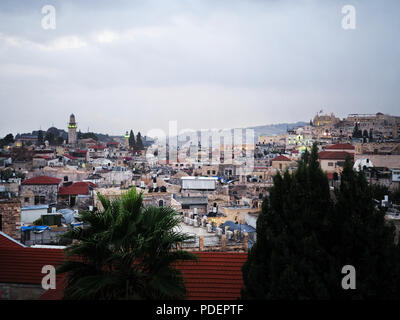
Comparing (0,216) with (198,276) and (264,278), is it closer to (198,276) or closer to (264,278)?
(198,276)

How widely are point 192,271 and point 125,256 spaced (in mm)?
2248

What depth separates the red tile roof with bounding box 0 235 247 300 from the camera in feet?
21.4

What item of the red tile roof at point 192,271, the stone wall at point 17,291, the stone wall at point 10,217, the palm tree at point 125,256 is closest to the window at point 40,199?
the stone wall at point 10,217

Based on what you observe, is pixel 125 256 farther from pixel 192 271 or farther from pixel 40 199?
pixel 40 199

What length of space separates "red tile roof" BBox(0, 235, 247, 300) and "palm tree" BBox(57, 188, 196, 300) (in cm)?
146

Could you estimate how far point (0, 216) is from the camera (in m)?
10.1

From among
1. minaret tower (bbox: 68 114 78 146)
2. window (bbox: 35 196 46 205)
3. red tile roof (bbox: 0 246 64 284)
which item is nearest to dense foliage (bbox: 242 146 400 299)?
red tile roof (bbox: 0 246 64 284)

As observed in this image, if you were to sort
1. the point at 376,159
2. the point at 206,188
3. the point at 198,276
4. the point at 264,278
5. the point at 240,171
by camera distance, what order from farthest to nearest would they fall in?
the point at 240,171 < the point at 376,159 < the point at 206,188 < the point at 198,276 < the point at 264,278

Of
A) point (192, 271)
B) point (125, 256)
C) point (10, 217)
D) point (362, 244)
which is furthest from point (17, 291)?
point (362, 244)

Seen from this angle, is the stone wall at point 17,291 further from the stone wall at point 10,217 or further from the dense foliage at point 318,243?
the dense foliage at point 318,243

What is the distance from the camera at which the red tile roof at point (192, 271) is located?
6.51 meters

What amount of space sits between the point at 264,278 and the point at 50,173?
4183cm
